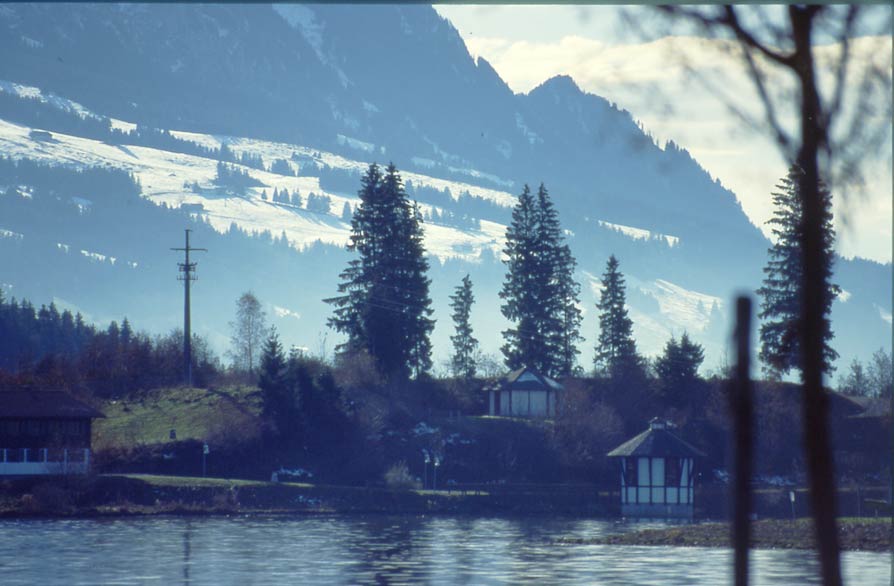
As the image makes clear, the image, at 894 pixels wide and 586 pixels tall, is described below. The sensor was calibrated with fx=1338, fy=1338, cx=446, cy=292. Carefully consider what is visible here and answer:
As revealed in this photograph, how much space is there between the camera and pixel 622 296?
101062 millimetres

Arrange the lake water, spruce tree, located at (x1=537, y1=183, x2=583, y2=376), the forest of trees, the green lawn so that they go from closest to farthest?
the lake water → the green lawn → the forest of trees → spruce tree, located at (x1=537, y1=183, x2=583, y2=376)

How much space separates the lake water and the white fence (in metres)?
11.6

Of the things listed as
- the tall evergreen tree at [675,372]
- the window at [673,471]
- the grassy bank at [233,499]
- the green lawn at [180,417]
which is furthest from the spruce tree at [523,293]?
the grassy bank at [233,499]

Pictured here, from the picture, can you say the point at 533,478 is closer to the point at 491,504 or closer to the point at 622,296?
the point at 491,504

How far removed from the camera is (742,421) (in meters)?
10.5

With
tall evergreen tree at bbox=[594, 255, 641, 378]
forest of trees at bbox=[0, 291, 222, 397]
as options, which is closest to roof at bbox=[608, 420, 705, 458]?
tall evergreen tree at bbox=[594, 255, 641, 378]

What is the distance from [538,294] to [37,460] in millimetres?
41652

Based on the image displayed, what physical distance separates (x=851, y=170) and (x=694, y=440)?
77821 millimetres

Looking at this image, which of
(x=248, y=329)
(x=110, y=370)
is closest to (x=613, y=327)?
(x=110, y=370)

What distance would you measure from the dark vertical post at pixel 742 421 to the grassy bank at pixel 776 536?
4337 centimetres

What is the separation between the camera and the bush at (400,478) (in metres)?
79.6

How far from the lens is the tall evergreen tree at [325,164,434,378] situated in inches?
3679

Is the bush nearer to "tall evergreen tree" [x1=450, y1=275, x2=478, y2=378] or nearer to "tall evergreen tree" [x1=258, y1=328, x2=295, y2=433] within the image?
"tall evergreen tree" [x1=258, y1=328, x2=295, y2=433]

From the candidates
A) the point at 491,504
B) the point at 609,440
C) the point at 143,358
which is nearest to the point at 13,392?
the point at 143,358
